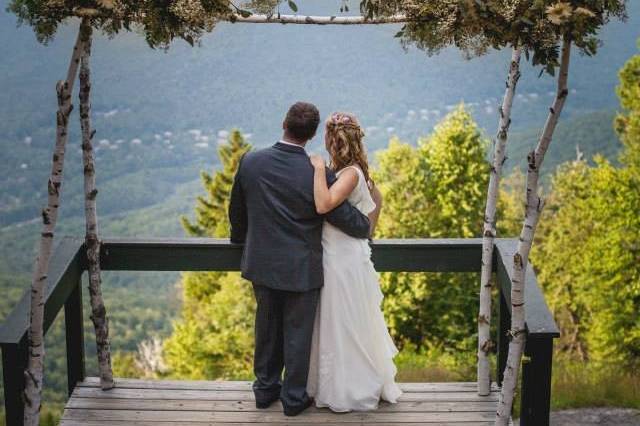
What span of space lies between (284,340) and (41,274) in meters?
1.21

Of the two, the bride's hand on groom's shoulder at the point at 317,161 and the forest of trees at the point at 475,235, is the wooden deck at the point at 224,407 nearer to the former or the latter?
the bride's hand on groom's shoulder at the point at 317,161

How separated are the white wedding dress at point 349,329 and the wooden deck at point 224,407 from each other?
106 mm

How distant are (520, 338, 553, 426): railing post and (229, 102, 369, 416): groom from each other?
3.28 ft

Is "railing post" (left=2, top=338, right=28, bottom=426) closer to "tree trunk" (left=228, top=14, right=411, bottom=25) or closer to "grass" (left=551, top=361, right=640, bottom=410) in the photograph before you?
"tree trunk" (left=228, top=14, right=411, bottom=25)

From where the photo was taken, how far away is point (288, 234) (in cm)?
379

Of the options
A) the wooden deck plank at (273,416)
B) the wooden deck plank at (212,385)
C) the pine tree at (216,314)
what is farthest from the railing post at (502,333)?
the pine tree at (216,314)

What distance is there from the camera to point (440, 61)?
87.6 m

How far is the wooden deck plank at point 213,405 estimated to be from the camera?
160 inches

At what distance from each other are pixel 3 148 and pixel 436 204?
189 feet

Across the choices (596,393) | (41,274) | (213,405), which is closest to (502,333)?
(213,405)

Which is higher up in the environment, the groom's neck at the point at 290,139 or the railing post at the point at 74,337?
the groom's neck at the point at 290,139

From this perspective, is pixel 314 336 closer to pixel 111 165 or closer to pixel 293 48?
pixel 111 165

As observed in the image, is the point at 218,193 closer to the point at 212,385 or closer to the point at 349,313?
the point at 212,385

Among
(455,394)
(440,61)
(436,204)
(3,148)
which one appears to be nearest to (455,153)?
(436,204)
